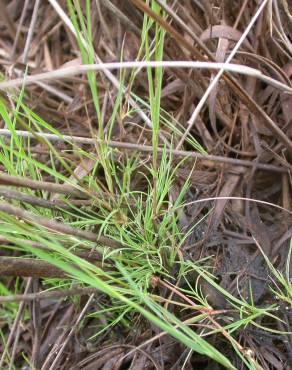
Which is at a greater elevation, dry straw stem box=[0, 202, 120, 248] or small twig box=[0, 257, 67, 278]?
dry straw stem box=[0, 202, 120, 248]

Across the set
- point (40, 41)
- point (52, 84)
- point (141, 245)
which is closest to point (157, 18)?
point (141, 245)

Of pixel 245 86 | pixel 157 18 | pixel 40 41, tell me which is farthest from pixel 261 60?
pixel 40 41

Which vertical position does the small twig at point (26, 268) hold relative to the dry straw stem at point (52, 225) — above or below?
below

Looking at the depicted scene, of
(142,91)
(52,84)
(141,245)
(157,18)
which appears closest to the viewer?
(157,18)

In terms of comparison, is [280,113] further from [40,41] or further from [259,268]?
[40,41]

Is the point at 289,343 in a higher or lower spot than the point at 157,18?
lower

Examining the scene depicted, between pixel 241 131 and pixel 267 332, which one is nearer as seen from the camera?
pixel 267 332

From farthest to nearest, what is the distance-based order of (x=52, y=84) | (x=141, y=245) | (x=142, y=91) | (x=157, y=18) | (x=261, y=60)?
1. (x=52, y=84)
2. (x=142, y=91)
3. (x=261, y=60)
4. (x=141, y=245)
5. (x=157, y=18)

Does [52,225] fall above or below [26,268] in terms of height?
above

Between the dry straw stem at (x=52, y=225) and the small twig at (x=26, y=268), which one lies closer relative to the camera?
the dry straw stem at (x=52, y=225)

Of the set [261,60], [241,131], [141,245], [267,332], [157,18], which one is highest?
[157,18]

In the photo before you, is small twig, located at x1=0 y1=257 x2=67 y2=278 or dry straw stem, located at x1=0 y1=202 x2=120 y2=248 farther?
small twig, located at x1=0 y1=257 x2=67 y2=278
